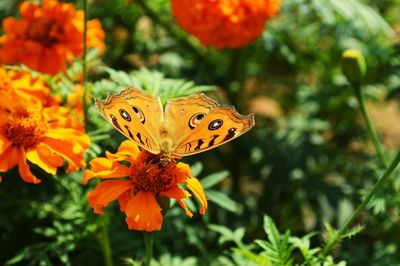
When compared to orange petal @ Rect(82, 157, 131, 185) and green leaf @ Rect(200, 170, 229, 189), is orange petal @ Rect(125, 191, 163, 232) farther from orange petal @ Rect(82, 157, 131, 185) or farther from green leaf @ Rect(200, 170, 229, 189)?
green leaf @ Rect(200, 170, 229, 189)

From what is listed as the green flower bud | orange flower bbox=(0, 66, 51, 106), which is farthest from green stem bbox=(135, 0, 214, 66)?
the green flower bud

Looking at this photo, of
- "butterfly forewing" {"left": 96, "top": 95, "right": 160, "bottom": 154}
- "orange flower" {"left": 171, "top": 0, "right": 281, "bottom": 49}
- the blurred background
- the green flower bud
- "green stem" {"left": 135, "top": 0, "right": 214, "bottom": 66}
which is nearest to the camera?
"butterfly forewing" {"left": 96, "top": 95, "right": 160, "bottom": 154}

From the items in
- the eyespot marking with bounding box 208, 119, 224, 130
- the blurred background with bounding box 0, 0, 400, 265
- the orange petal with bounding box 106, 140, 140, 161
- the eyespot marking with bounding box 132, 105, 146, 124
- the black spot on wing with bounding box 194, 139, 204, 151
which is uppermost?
the eyespot marking with bounding box 132, 105, 146, 124

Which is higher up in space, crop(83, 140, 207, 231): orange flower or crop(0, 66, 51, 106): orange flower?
crop(0, 66, 51, 106): orange flower

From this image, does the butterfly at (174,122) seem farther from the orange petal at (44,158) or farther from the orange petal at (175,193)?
the orange petal at (44,158)

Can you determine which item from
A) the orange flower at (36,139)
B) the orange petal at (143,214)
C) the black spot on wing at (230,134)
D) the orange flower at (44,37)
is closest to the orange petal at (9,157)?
the orange flower at (36,139)

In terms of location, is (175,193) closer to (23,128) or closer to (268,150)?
(23,128)

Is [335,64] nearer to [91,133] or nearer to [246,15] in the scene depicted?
[246,15]
